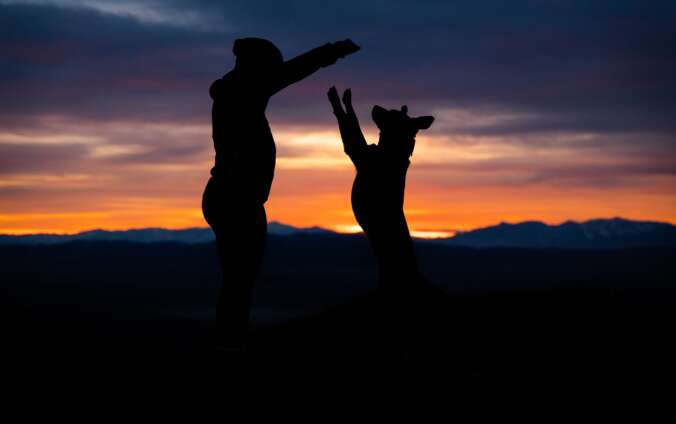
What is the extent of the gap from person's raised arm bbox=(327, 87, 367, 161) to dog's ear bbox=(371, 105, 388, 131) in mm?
318

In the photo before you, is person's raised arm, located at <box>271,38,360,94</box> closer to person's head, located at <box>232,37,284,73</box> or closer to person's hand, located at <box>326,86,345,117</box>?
person's head, located at <box>232,37,284,73</box>

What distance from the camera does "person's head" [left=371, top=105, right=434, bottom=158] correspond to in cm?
1242

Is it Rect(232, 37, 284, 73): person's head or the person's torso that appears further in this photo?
Rect(232, 37, 284, 73): person's head

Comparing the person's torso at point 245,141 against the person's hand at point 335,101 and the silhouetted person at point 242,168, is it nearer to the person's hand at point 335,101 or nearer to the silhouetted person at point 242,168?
the silhouetted person at point 242,168

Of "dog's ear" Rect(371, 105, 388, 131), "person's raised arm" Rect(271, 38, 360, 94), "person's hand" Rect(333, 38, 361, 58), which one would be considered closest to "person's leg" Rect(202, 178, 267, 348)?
"person's raised arm" Rect(271, 38, 360, 94)

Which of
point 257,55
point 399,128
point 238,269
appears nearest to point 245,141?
point 257,55

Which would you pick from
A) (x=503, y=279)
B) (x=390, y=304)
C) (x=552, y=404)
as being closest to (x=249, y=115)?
(x=390, y=304)

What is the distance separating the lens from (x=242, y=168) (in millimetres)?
11062

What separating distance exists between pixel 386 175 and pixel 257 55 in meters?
2.47

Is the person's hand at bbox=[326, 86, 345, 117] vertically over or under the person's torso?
over

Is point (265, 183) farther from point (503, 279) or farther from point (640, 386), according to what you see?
point (503, 279)

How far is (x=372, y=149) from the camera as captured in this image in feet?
40.9

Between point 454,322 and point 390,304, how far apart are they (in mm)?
906

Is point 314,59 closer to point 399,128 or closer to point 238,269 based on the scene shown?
point 399,128
